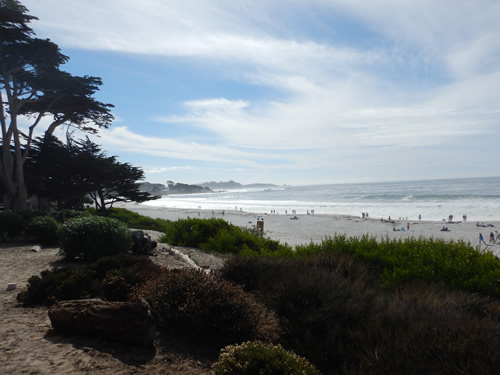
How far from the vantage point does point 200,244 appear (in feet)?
41.4

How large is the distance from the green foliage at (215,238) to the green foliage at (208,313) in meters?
7.26

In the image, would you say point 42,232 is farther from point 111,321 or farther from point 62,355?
point 62,355

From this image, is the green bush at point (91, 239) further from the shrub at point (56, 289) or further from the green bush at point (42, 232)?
the green bush at point (42, 232)

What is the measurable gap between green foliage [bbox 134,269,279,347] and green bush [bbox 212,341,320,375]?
3.29 ft

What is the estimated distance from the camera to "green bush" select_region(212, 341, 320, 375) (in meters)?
2.53

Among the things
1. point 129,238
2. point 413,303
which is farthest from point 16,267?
point 413,303

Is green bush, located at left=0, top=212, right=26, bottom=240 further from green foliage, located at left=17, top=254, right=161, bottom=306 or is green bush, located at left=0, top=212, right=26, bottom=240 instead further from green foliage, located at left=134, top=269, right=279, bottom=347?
green foliage, located at left=134, top=269, right=279, bottom=347

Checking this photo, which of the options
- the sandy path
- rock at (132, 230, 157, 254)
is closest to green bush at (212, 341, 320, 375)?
the sandy path

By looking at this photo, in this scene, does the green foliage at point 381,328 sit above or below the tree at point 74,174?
below

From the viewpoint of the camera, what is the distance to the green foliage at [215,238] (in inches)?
467

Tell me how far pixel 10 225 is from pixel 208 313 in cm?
1125

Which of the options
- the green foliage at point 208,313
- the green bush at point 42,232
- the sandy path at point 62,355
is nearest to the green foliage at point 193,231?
the green bush at point 42,232

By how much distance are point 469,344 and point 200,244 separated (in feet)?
35.4

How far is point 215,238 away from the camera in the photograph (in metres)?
12.6
